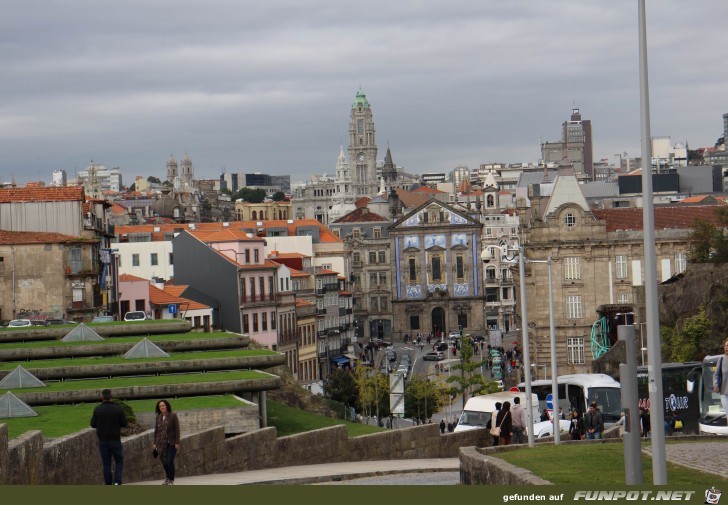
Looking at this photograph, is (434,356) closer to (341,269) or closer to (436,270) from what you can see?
(341,269)

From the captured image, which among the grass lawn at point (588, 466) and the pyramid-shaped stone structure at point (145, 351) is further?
the pyramid-shaped stone structure at point (145, 351)

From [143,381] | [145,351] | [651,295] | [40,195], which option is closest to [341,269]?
[40,195]

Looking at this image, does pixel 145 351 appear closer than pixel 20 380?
No

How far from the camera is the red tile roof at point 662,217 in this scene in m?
110

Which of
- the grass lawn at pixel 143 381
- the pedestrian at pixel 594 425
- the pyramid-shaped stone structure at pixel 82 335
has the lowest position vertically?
the pedestrian at pixel 594 425

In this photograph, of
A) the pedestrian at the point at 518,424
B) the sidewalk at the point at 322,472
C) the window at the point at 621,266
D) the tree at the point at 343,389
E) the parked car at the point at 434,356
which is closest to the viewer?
the sidewalk at the point at 322,472

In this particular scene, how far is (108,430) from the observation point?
24859 mm

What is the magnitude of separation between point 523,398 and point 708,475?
79.6 ft

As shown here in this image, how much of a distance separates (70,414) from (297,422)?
12195 millimetres

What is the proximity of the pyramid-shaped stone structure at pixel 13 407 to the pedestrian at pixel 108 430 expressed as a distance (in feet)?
31.1

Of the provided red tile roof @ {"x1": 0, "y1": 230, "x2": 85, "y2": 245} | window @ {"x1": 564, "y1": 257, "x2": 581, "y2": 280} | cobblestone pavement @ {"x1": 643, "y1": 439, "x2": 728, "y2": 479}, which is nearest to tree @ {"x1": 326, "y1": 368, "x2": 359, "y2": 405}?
window @ {"x1": 564, "y1": 257, "x2": 581, "y2": 280}

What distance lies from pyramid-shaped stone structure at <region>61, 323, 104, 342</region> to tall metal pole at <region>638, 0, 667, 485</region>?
3037cm

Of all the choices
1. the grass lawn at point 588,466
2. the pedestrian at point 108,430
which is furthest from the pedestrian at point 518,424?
the pedestrian at point 108,430

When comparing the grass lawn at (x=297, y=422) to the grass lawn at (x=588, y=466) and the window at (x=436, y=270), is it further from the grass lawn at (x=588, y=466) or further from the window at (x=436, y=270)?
the window at (x=436, y=270)
